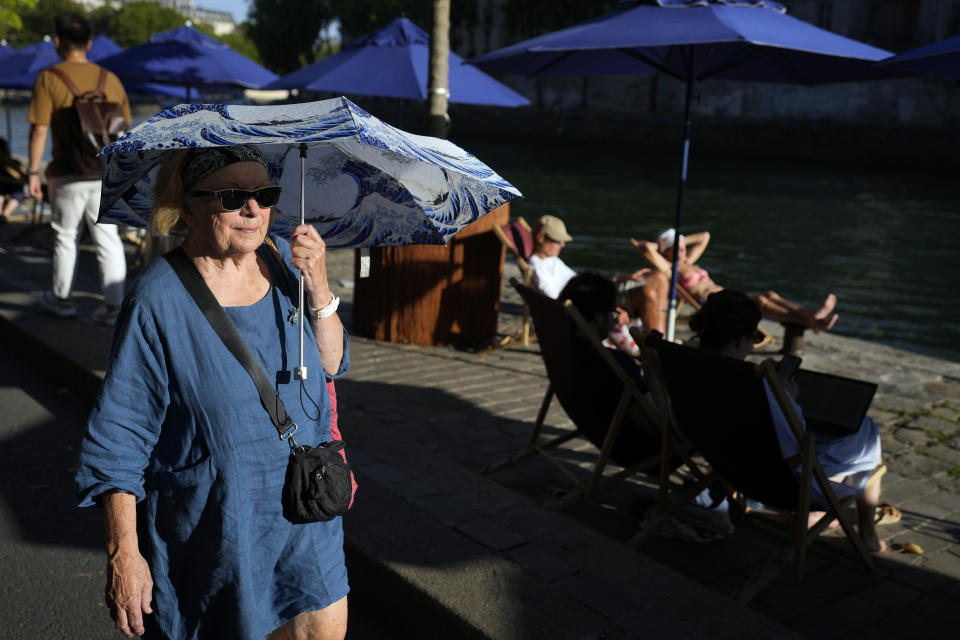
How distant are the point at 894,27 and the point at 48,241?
48117mm

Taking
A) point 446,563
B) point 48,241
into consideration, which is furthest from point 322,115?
point 48,241

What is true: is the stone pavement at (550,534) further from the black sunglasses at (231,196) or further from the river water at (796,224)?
the river water at (796,224)

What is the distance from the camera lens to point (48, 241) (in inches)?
445

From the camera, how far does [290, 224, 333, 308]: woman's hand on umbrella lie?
95.6 inches

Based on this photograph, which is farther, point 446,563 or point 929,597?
point 929,597

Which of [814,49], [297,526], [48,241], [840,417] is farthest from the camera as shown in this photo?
[48,241]

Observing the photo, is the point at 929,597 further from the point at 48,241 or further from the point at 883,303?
the point at 883,303

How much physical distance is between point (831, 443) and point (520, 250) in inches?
156

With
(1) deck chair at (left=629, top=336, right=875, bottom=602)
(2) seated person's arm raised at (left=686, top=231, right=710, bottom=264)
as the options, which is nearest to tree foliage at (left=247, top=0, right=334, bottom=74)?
(2) seated person's arm raised at (left=686, top=231, right=710, bottom=264)

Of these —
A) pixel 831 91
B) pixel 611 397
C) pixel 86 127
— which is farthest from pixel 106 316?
pixel 831 91

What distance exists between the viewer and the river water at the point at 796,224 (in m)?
15.4

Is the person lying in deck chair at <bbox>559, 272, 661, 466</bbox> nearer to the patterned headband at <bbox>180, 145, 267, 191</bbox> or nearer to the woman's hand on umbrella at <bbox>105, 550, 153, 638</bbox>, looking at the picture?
the patterned headband at <bbox>180, 145, 267, 191</bbox>

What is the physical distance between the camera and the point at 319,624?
8.31 ft

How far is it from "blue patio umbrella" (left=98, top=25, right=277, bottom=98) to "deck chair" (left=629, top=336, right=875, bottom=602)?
902cm
